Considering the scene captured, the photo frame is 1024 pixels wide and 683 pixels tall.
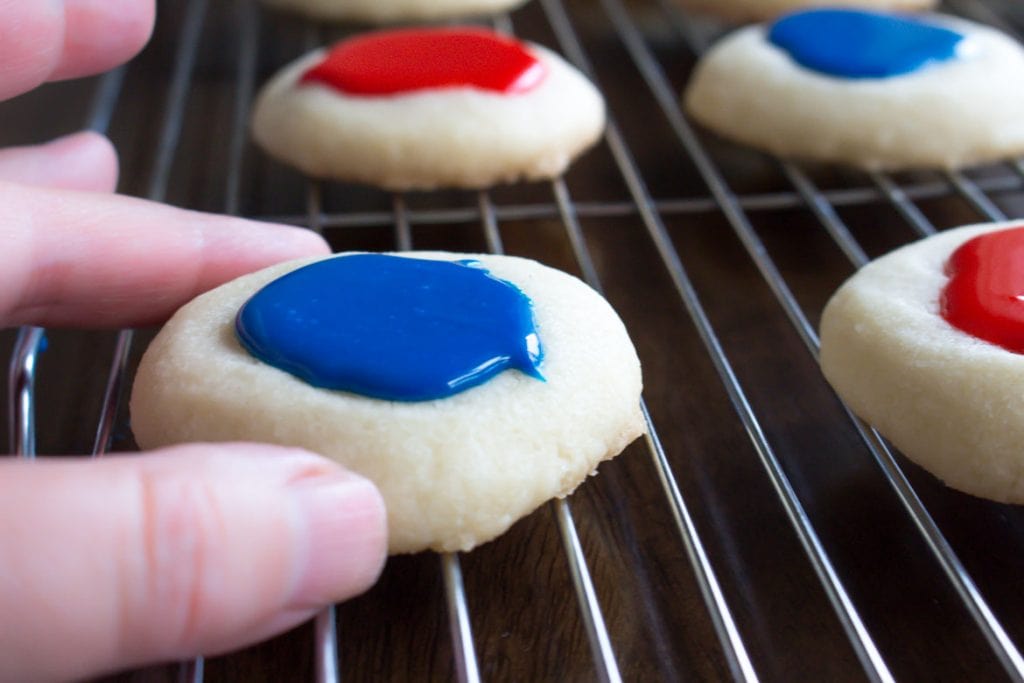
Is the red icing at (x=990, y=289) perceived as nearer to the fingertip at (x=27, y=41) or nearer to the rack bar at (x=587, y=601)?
the rack bar at (x=587, y=601)

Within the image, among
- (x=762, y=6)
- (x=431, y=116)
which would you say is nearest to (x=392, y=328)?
(x=431, y=116)

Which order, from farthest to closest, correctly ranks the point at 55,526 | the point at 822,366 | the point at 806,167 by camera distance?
1. the point at 806,167
2. the point at 822,366
3. the point at 55,526

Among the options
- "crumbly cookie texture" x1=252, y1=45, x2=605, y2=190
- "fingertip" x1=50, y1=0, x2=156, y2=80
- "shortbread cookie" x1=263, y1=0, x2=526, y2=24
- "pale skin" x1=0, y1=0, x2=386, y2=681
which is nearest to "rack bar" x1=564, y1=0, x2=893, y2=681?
"crumbly cookie texture" x1=252, y1=45, x2=605, y2=190

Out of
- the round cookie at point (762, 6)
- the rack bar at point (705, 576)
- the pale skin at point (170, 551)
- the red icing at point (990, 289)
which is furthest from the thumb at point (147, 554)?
the round cookie at point (762, 6)

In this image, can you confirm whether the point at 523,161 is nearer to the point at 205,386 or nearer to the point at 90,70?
the point at 90,70

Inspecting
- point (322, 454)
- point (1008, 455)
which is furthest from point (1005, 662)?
point (322, 454)

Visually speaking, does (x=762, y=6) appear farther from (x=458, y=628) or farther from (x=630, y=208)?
(x=458, y=628)
